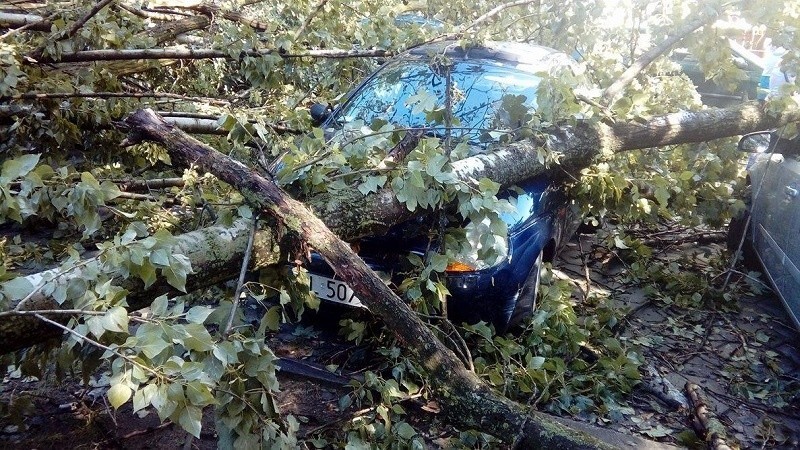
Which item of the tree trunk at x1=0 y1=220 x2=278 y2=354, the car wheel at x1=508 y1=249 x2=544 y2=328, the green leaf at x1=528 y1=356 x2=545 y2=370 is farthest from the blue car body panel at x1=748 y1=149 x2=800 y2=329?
the tree trunk at x1=0 y1=220 x2=278 y2=354

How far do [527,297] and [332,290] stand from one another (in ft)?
3.91

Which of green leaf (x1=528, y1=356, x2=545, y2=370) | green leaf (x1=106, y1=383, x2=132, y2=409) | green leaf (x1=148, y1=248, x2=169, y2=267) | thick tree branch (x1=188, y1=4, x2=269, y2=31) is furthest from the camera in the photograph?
thick tree branch (x1=188, y1=4, x2=269, y2=31)

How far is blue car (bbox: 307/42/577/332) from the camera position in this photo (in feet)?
11.2

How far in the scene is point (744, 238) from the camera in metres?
5.43

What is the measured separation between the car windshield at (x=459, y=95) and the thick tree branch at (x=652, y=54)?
0.72 m

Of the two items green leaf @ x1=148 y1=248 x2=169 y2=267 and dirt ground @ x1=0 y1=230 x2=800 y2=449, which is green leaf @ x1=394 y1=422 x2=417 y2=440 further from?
green leaf @ x1=148 y1=248 x2=169 y2=267

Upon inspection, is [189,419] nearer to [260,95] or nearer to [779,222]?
[260,95]

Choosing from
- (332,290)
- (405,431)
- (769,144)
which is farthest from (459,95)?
(769,144)

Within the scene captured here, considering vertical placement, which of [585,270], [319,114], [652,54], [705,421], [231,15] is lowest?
[585,270]

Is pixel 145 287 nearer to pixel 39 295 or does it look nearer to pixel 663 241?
pixel 39 295

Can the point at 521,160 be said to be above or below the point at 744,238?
above

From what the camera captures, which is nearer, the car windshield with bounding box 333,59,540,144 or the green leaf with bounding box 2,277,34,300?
the green leaf with bounding box 2,277,34,300

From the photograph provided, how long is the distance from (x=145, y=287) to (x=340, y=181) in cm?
109

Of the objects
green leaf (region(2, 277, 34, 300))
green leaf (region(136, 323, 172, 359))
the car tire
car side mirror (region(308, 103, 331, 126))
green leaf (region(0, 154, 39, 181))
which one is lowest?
the car tire
